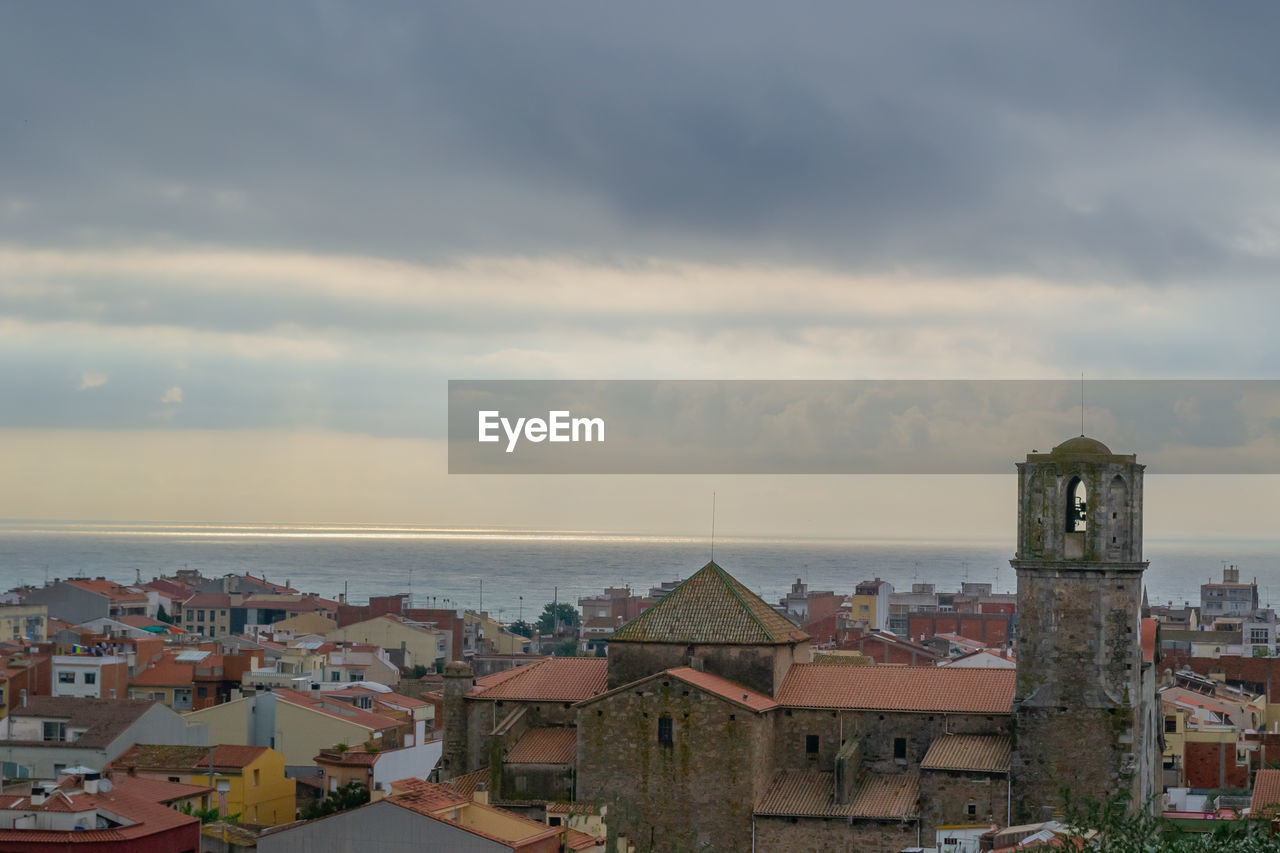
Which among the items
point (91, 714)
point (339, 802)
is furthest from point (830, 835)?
point (91, 714)

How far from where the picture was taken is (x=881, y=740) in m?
37.7

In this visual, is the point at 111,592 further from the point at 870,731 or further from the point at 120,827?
the point at 120,827

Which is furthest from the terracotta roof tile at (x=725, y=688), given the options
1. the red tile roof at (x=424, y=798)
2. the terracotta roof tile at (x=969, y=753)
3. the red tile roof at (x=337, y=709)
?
the red tile roof at (x=337, y=709)

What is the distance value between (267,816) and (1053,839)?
23.4m

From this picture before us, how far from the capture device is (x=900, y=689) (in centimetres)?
3825

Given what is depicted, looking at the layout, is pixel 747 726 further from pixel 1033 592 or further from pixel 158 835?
pixel 158 835

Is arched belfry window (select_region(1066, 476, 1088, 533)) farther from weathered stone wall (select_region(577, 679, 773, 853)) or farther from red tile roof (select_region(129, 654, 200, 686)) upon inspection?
red tile roof (select_region(129, 654, 200, 686))

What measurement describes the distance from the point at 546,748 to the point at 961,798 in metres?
8.93

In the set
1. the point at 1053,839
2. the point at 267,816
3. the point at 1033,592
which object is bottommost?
the point at 267,816

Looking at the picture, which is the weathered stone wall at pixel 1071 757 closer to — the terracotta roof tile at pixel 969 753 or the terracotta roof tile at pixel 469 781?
the terracotta roof tile at pixel 969 753

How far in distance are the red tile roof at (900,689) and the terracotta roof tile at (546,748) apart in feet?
15.1

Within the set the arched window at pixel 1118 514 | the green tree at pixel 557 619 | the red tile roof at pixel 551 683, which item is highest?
the arched window at pixel 1118 514

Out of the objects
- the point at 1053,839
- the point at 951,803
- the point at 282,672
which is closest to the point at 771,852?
the point at 951,803

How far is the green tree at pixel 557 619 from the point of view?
409ft
